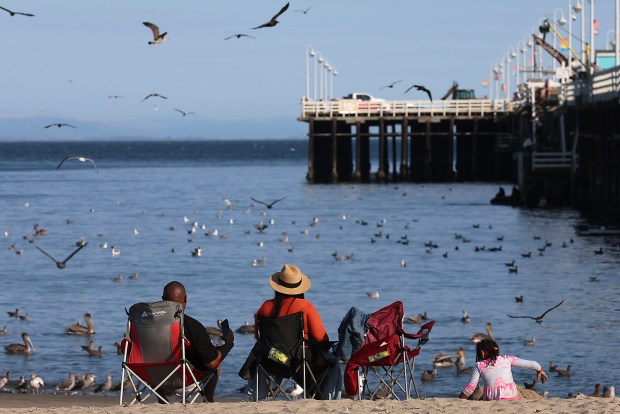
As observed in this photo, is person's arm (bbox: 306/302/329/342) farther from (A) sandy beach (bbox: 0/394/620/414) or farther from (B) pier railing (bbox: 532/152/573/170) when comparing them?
(B) pier railing (bbox: 532/152/573/170)

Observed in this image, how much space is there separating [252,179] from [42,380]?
3134 inches

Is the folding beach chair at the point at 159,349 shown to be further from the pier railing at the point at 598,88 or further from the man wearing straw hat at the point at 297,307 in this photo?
the pier railing at the point at 598,88

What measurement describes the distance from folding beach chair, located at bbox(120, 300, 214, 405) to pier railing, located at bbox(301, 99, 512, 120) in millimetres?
60330

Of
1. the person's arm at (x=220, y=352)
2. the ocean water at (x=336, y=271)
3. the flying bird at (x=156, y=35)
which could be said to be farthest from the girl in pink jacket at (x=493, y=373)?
the flying bird at (x=156, y=35)

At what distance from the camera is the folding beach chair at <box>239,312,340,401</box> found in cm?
1075

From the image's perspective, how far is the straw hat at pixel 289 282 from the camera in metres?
10.6

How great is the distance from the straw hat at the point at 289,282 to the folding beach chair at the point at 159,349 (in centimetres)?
83

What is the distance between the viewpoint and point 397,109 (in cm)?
7231

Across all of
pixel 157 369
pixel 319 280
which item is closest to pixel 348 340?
pixel 157 369

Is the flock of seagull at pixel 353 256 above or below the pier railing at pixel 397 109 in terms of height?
below

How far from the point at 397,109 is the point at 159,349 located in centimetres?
6232

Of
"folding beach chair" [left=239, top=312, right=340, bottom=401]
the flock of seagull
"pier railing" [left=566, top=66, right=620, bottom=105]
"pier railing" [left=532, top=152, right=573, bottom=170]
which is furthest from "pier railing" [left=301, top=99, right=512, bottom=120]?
"folding beach chair" [left=239, top=312, right=340, bottom=401]

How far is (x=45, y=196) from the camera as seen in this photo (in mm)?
69688

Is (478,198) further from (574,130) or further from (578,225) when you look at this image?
(578,225)
